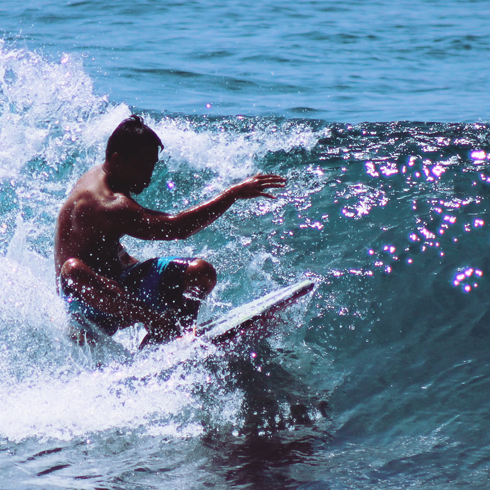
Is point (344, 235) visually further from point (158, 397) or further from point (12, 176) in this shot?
point (12, 176)

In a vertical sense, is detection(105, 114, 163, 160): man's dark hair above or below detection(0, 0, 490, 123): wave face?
below

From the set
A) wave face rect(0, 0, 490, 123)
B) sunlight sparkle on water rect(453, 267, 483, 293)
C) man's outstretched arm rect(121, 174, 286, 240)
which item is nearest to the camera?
man's outstretched arm rect(121, 174, 286, 240)

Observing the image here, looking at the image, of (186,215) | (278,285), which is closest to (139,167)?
(186,215)

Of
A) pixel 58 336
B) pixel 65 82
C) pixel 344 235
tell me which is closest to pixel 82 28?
pixel 65 82

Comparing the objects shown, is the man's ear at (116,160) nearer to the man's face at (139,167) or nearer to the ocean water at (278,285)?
the man's face at (139,167)

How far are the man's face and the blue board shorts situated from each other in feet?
1.73

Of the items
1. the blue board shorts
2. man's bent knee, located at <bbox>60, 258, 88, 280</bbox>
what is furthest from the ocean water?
man's bent knee, located at <bbox>60, 258, 88, 280</bbox>

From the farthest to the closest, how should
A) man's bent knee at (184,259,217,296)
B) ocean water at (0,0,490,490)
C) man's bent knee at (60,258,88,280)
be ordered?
man's bent knee at (184,259,217,296) < man's bent knee at (60,258,88,280) < ocean water at (0,0,490,490)

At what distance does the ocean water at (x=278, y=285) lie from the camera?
11.6 feet

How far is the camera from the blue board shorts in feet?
13.5

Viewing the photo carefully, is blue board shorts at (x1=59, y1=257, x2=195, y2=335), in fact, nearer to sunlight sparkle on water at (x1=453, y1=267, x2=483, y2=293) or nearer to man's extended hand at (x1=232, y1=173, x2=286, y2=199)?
man's extended hand at (x1=232, y1=173, x2=286, y2=199)

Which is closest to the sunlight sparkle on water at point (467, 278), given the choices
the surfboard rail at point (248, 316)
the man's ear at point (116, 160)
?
the surfboard rail at point (248, 316)

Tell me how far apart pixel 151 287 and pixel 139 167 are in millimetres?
740

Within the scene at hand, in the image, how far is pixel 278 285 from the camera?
222 inches
